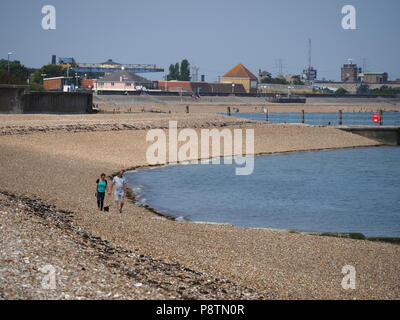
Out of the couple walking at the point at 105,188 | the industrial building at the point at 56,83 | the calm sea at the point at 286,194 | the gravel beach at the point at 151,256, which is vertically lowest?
the calm sea at the point at 286,194

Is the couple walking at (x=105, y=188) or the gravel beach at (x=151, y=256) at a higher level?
the couple walking at (x=105, y=188)

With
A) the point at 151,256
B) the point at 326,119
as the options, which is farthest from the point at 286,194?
the point at 326,119

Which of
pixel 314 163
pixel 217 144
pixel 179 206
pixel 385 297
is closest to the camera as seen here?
pixel 385 297

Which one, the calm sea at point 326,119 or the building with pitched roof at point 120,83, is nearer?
the calm sea at point 326,119

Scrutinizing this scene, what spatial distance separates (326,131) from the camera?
6353 centimetres

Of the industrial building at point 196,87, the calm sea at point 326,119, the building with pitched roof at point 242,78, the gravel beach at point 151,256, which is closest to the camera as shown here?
the gravel beach at point 151,256

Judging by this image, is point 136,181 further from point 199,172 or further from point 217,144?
point 217,144

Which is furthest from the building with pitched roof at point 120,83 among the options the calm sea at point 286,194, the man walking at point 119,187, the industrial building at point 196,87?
the man walking at point 119,187

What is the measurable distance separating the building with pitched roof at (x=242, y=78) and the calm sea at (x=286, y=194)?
5626 inches

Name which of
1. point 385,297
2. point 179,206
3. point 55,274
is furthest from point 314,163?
point 55,274

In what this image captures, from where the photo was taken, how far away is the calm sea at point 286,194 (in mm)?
24703

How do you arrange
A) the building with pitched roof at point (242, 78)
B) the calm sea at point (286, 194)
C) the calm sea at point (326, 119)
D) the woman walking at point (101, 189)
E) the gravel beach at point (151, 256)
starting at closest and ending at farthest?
1. the gravel beach at point (151, 256)
2. the woman walking at point (101, 189)
3. the calm sea at point (286, 194)
4. the calm sea at point (326, 119)
5. the building with pitched roof at point (242, 78)

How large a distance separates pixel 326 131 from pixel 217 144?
16.0 meters

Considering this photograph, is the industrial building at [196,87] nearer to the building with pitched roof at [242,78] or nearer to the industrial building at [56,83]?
the building with pitched roof at [242,78]
